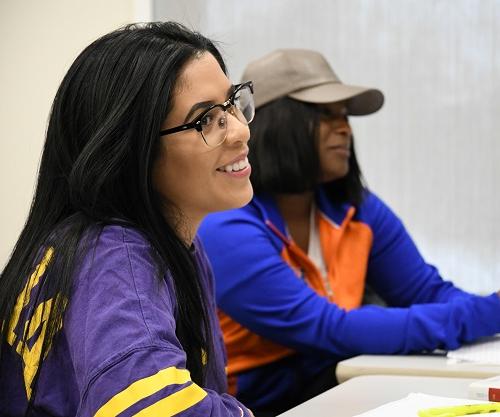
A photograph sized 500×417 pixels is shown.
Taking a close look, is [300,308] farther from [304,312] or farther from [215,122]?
[215,122]

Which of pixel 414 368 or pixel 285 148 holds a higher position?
pixel 285 148

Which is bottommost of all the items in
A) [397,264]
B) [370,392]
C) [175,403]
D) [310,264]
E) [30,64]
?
[397,264]

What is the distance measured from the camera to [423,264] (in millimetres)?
2441

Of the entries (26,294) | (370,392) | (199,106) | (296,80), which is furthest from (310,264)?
(26,294)

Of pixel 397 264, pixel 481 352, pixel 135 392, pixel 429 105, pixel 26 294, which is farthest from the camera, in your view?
pixel 429 105

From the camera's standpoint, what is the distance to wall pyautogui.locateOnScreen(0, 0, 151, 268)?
10.9ft

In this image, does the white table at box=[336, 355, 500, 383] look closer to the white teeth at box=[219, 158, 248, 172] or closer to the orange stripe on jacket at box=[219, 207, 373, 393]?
the orange stripe on jacket at box=[219, 207, 373, 393]

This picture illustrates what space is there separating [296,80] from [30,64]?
1.56m

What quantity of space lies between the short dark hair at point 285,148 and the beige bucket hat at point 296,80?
0.03 m

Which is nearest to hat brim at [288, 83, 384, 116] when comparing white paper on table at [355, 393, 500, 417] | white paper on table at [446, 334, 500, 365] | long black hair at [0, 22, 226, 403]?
white paper on table at [446, 334, 500, 365]

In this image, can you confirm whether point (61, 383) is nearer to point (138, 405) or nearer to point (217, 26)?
point (138, 405)

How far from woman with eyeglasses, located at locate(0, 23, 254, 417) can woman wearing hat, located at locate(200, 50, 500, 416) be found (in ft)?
2.01

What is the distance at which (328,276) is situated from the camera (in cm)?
221

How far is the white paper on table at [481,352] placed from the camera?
1.73 meters
